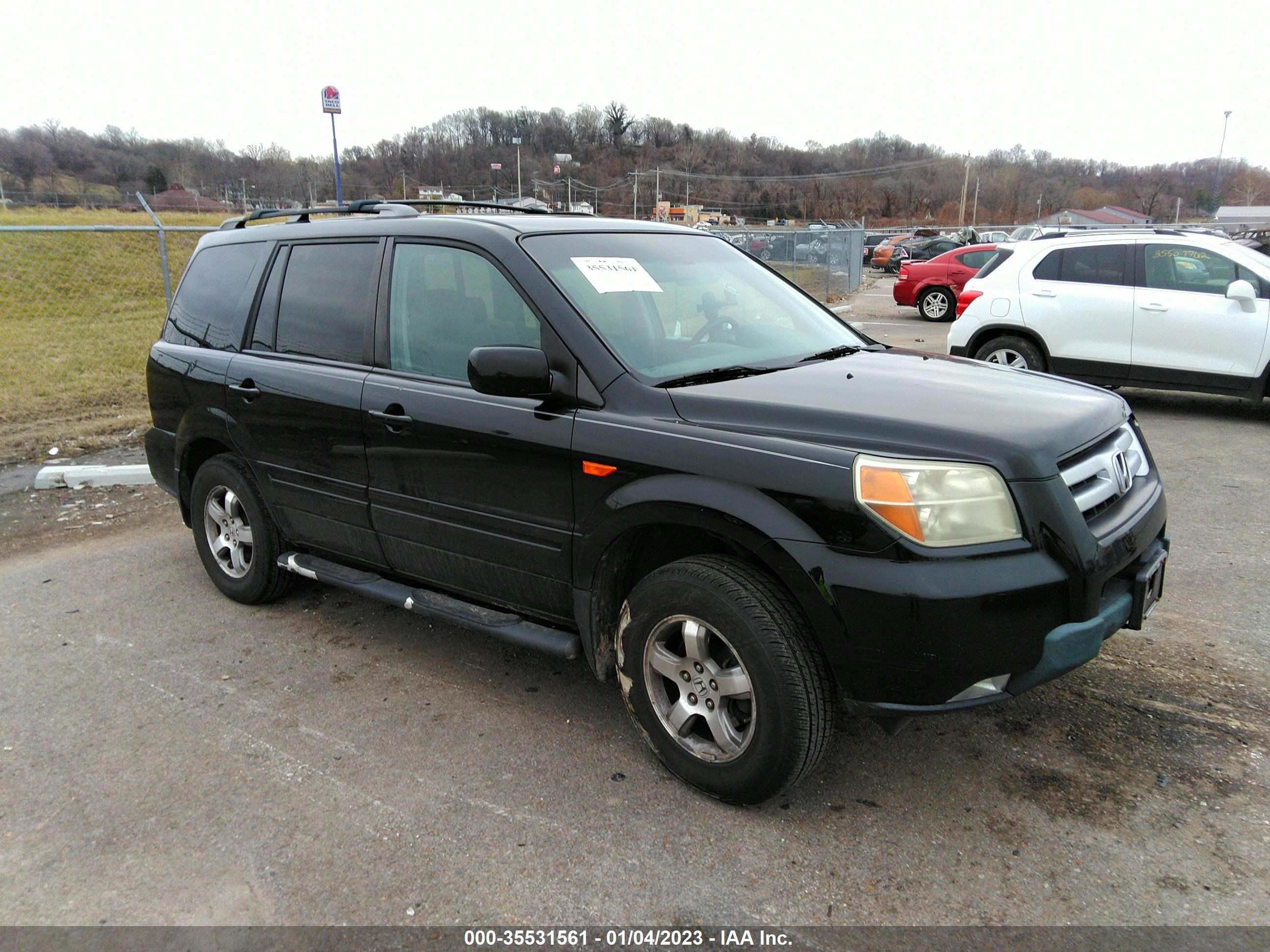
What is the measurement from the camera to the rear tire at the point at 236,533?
174 inches

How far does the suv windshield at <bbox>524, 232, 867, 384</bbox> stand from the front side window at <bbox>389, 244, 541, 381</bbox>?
0.20 meters

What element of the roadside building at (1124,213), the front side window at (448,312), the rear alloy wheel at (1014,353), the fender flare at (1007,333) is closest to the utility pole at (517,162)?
the fender flare at (1007,333)

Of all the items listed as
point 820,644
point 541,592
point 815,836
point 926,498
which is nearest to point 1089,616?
point 926,498

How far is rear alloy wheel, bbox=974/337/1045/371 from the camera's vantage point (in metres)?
9.19

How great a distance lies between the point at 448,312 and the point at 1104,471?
247 cm

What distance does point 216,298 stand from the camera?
15.3 ft

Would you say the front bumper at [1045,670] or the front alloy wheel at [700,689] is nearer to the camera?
the front bumper at [1045,670]

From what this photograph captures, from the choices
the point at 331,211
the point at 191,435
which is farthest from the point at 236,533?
the point at 331,211

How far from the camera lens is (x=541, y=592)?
10.8 ft

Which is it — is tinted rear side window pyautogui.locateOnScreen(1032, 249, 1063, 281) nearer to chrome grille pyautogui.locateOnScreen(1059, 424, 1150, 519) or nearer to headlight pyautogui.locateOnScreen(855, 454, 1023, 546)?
chrome grille pyautogui.locateOnScreen(1059, 424, 1150, 519)

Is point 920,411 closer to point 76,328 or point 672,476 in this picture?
point 672,476

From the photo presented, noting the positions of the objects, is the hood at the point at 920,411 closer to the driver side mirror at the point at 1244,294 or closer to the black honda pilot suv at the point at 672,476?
the black honda pilot suv at the point at 672,476

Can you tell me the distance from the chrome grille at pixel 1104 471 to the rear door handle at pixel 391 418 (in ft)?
7.73

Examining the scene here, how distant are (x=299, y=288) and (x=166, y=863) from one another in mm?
2524
